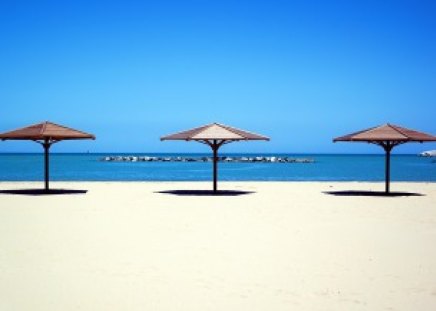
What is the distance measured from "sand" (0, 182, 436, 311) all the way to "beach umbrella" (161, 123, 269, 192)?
3656mm

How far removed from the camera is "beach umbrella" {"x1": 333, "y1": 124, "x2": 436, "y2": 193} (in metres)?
13.5

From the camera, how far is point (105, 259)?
5508mm

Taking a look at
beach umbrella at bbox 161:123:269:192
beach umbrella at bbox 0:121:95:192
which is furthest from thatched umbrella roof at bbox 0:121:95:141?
beach umbrella at bbox 161:123:269:192

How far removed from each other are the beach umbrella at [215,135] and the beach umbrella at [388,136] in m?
2.45

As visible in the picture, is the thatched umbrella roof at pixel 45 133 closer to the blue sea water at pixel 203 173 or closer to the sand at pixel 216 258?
the sand at pixel 216 258

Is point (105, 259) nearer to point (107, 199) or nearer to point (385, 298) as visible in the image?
point (385, 298)

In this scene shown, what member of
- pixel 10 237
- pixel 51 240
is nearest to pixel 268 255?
pixel 51 240

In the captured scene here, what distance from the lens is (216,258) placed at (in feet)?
18.4

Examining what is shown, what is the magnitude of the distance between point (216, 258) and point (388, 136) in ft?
30.0

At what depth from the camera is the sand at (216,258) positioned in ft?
13.6

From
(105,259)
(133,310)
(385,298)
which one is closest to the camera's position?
(133,310)

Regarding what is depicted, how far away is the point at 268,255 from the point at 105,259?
1.72 m

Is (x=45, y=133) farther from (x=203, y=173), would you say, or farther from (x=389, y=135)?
(x=203, y=173)

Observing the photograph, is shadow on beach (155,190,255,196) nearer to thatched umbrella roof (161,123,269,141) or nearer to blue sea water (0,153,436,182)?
thatched umbrella roof (161,123,269,141)
